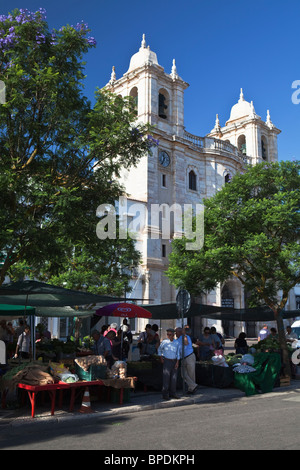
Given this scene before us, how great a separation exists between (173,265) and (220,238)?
9.76 feet

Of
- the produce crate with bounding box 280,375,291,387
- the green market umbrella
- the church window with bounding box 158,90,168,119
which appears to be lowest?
the produce crate with bounding box 280,375,291,387

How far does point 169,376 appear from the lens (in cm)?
1070

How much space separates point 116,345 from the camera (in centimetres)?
1484

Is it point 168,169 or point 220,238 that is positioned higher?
point 168,169

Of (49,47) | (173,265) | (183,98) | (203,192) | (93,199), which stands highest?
(183,98)

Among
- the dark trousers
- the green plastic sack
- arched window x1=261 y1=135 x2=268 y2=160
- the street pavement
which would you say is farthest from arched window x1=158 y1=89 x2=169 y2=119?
the dark trousers

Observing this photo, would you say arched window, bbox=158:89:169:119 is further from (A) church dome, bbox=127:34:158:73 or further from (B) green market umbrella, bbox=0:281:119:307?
(B) green market umbrella, bbox=0:281:119:307

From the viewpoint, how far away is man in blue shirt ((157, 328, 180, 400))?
1060 centimetres

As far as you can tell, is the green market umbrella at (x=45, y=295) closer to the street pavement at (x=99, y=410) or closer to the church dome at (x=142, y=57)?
the street pavement at (x=99, y=410)

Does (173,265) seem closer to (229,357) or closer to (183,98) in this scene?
(229,357)

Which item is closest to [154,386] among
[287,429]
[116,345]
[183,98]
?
[116,345]

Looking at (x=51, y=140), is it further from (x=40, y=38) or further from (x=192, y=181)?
(x=192, y=181)

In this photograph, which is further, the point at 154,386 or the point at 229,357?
the point at 229,357

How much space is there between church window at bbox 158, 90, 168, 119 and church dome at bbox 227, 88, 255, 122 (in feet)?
46.5
